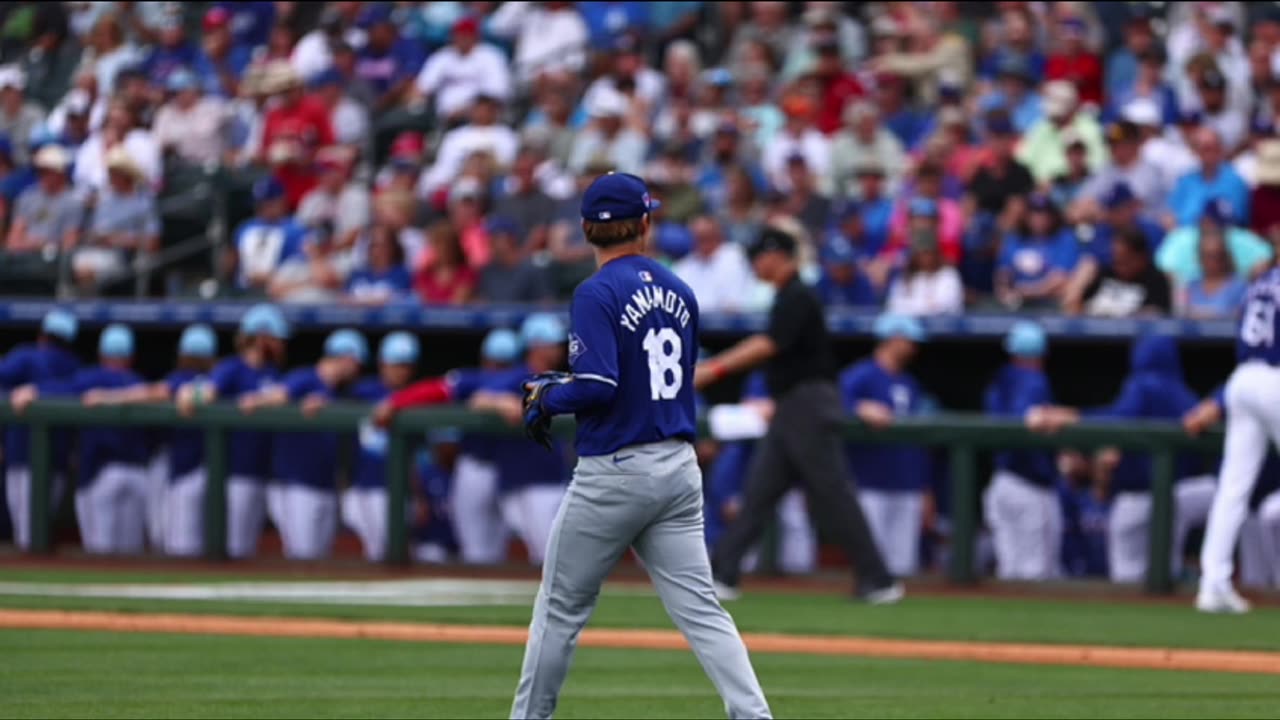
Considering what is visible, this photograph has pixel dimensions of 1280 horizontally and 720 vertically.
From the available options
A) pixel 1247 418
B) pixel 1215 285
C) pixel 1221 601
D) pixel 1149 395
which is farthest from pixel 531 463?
pixel 1247 418

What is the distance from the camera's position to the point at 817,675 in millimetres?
9219

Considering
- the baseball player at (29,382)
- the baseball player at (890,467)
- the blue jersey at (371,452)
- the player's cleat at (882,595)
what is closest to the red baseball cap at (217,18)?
the baseball player at (29,382)

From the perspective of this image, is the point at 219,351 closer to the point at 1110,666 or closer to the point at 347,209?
the point at 347,209

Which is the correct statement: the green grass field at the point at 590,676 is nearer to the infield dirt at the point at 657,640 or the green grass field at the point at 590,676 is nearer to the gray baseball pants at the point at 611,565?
the infield dirt at the point at 657,640

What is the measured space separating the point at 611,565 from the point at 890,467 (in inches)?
322

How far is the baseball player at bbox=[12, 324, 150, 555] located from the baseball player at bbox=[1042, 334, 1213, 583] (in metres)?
6.58

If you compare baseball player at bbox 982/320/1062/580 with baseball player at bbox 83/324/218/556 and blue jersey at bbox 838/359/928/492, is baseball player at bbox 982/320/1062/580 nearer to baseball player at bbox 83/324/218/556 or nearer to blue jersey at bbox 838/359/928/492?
blue jersey at bbox 838/359/928/492

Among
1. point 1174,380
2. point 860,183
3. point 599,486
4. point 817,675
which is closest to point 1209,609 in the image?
point 1174,380

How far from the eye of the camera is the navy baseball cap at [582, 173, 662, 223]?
6359 millimetres

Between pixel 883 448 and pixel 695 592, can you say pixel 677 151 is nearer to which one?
pixel 883 448

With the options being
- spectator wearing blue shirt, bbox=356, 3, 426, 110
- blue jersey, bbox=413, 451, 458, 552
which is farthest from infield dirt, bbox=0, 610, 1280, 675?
spectator wearing blue shirt, bbox=356, 3, 426, 110

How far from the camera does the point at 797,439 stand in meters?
12.3

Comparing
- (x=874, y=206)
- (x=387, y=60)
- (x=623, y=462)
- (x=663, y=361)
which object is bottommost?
(x=623, y=462)

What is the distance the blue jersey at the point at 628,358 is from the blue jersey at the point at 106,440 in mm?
10103
